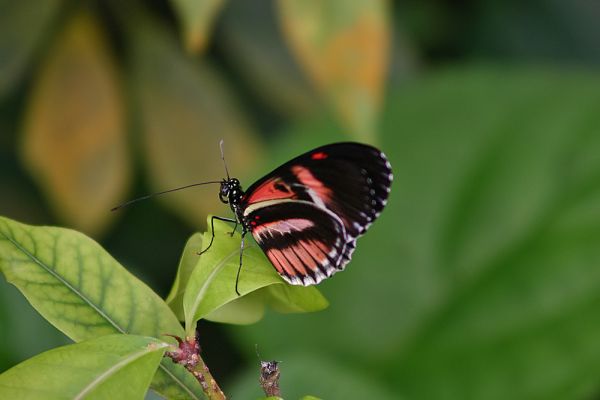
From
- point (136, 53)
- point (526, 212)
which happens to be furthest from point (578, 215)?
point (136, 53)

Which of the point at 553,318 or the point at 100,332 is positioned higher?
the point at 553,318

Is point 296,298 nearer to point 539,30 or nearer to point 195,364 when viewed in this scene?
point 195,364

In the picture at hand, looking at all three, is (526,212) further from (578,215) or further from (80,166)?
(80,166)

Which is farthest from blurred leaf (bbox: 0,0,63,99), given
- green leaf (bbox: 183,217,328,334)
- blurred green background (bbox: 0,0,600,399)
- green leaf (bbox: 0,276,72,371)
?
green leaf (bbox: 183,217,328,334)

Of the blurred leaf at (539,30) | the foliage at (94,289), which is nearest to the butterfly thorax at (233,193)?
the foliage at (94,289)

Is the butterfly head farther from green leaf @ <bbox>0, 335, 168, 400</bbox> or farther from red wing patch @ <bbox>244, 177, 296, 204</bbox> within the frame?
green leaf @ <bbox>0, 335, 168, 400</bbox>
